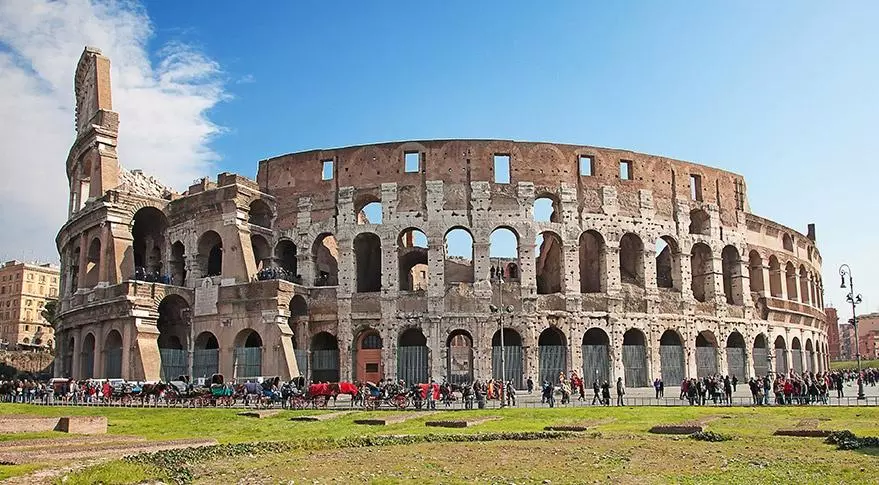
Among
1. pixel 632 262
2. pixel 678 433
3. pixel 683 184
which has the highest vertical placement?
pixel 683 184

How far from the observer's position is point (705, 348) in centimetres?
4006

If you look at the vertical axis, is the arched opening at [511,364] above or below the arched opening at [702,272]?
below

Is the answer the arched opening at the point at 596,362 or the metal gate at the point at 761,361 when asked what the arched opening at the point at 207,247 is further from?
the metal gate at the point at 761,361

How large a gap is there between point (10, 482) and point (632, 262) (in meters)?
34.1

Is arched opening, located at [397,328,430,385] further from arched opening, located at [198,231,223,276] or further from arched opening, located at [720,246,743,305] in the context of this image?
arched opening, located at [720,246,743,305]

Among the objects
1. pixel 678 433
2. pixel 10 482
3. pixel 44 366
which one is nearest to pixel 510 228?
pixel 678 433

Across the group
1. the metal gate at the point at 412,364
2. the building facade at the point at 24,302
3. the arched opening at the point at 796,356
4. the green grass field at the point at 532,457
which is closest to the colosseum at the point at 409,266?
the metal gate at the point at 412,364

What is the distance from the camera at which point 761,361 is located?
42719 millimetres

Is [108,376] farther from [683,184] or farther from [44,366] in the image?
[44,366]

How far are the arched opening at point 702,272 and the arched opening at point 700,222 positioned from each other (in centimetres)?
67

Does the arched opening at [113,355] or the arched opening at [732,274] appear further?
the arched opening at [732,274]

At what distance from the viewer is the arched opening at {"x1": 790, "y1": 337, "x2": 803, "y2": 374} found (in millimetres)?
44875

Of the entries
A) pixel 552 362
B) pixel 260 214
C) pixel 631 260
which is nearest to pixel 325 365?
pixel 260 214

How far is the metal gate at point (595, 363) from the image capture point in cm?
3709
